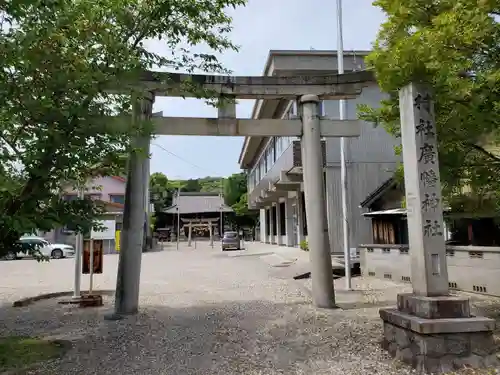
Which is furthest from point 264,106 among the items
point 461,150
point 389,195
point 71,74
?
point 71,74

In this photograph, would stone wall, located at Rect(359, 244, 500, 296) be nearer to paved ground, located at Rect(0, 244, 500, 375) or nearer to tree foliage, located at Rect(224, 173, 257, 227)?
paved ground, located at Rect(0, 244, 500, 375)

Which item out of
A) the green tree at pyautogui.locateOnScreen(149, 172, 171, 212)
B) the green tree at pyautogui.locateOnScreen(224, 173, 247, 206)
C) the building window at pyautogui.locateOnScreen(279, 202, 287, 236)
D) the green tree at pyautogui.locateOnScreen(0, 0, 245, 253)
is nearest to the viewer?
the green tree at pyautogui.locateOnScreen(0, 0, 245, 253)

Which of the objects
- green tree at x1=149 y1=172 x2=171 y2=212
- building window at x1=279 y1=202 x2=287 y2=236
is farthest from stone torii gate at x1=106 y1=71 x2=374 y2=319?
green tree at x1=149 y1=172 x2=171 y2=212

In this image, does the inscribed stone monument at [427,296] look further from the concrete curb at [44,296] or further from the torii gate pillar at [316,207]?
the concrete curb at [44,296]

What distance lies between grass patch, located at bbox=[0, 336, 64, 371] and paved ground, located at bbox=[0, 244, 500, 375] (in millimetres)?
280

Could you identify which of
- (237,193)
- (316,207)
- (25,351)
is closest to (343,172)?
(316,207)

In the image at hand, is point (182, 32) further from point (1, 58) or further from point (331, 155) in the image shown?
point (331, 155)

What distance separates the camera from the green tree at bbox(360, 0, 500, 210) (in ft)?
17.8

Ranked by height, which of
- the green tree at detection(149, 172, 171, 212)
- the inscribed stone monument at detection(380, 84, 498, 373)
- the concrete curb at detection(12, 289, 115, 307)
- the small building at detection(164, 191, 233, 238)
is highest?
the green tree at detection(149, 172, 171, 212)

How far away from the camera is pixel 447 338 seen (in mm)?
5152

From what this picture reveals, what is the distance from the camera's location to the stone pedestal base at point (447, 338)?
5.11 metres

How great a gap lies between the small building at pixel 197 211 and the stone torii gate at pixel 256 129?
1632 inches

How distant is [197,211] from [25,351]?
4771 cm

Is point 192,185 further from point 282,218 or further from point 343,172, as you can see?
point 343,172
